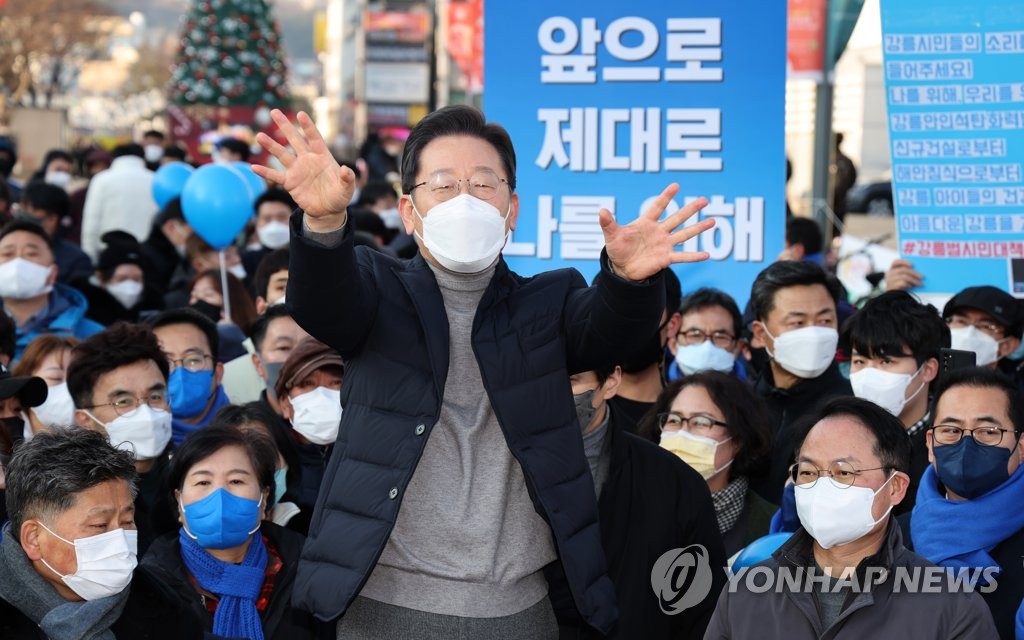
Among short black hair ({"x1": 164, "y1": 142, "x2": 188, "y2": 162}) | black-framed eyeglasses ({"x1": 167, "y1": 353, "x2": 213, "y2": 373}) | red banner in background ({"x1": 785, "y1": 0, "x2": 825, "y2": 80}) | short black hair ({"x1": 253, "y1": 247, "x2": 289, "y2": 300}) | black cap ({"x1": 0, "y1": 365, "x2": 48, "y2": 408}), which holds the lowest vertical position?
black cap ({"x1": 0, "y1": 365, "x2": 48, "y2": 408})

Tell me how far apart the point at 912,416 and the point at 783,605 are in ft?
6.94

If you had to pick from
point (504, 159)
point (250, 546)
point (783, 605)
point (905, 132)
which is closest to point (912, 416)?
point (905, 132)

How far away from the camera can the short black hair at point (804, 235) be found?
31.4ft

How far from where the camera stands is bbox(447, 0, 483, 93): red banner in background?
2528 cm

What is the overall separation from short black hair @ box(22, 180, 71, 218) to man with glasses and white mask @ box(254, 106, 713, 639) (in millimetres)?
8358

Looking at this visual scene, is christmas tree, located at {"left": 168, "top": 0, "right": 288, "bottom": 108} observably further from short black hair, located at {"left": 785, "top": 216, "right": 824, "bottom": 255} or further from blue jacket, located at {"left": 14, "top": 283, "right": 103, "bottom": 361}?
blue jacket, located at {"left": 14, "top": 283, "right": 103, "bottom": 361}

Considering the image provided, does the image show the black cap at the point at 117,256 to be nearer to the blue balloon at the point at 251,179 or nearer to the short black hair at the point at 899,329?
the blue balloon at the point at 251,179

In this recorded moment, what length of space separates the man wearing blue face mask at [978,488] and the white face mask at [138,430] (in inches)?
114

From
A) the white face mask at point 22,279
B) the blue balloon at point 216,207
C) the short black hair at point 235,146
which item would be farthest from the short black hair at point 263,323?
the short black hair at point 235,146

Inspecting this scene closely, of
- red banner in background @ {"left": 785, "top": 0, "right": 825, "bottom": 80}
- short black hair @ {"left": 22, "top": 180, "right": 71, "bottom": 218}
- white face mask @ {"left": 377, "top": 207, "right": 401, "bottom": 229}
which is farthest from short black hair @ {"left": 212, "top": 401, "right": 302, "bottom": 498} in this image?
red banner in background @ {"left": 785, "top": 0, "right": 825, "bottom": 80}

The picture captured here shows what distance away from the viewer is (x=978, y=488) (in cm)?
480

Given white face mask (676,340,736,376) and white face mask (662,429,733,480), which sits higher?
white face mask (676,340,736,376)

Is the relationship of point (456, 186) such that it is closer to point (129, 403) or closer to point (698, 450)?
point (698, 450)

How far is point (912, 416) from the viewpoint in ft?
19.4
